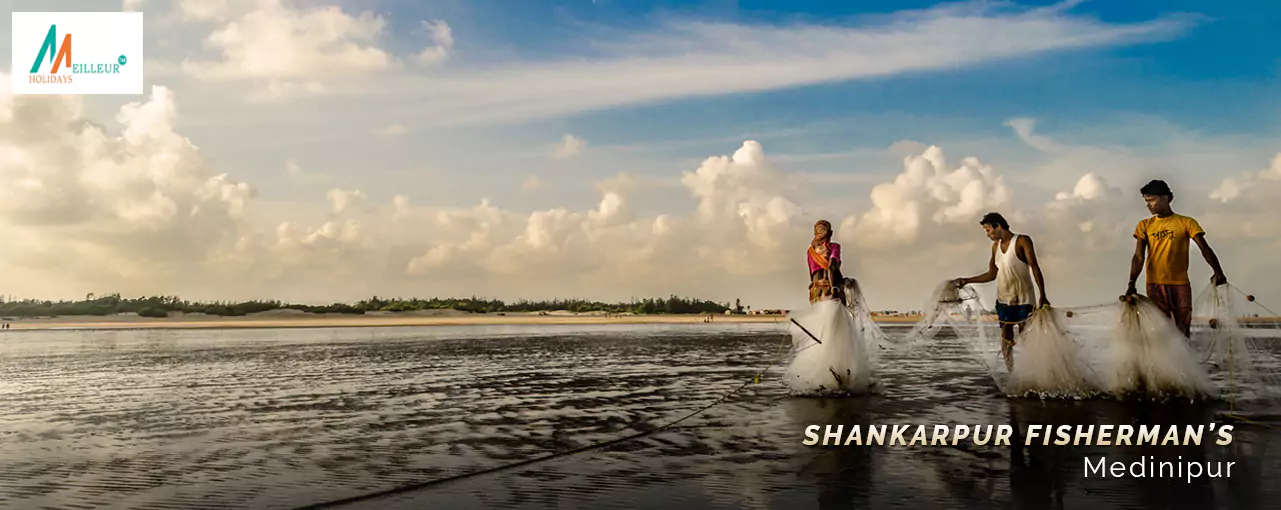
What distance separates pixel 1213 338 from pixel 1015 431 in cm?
394

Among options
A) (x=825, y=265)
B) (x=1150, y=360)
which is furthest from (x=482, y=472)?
(x=1150, y=360)

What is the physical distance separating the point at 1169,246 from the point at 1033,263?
1.43 metres

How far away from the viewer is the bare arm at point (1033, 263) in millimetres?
9594

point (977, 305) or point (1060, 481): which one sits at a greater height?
point (977, 305)

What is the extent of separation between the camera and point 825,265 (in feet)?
33.7

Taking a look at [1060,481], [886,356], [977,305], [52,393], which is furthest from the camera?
[886,356]

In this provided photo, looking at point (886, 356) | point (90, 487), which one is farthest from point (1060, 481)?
point (886, 356)

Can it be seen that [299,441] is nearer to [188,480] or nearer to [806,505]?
[188,480]

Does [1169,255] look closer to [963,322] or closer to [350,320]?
[963,322]

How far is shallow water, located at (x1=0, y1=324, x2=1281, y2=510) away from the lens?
16.0ft

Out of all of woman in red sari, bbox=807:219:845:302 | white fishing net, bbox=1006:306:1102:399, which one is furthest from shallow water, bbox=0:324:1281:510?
woman in red sari, bbox=807:219:845:302

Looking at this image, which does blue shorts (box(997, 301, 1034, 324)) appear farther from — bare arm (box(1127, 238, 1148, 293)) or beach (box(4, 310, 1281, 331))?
beach (box(4, 310, 1281, 331))

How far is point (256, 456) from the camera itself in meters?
6.47

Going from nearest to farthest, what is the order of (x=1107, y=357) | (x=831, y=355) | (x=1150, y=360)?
1. (x=1150, y=360)
2. (x=1107, y=357)
3. (x=831, y=355)
